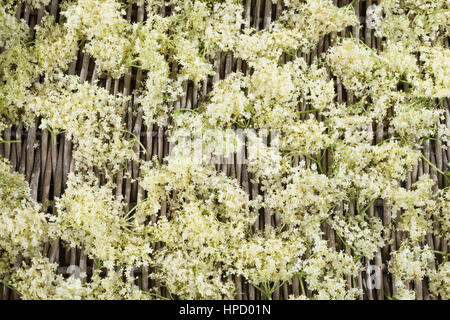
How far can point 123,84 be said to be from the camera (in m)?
1.49

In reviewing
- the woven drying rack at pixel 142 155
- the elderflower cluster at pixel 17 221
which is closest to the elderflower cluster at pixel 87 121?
the woven drying rack at pixel 142 155

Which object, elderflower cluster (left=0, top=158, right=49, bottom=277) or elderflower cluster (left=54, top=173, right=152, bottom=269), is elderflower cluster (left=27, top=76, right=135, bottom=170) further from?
elderflower cluster (left=0, top=158, right=49, bottom=277)

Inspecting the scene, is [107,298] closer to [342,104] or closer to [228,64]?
[228,64]

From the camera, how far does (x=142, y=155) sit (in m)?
1.44

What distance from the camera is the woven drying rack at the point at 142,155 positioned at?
4.49 ft

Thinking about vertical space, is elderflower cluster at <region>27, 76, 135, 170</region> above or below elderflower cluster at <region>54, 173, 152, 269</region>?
above

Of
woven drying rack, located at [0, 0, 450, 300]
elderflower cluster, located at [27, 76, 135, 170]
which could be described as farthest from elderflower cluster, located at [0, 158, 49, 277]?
elderflower cluster, located at [27, 76, 135, 170]

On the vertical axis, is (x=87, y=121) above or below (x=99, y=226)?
above

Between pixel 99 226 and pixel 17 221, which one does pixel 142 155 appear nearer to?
pixel 99 226

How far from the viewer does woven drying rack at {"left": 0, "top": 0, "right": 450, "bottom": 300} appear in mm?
1369

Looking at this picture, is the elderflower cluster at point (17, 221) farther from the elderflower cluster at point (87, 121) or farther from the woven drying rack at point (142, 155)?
the elderflower cluster at point (87, 121)

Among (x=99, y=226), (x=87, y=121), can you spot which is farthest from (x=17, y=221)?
(x=87, y=121)
